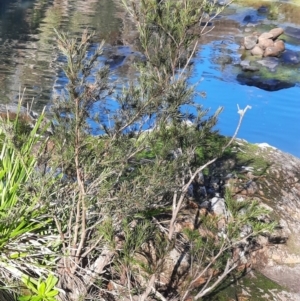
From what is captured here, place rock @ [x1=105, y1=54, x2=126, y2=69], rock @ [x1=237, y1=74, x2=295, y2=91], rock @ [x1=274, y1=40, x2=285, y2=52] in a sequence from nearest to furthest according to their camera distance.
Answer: rock @ [x1=237, y1=74, x2=295, y2=91]
rock @ [x1=105, y1=54, x2=126, y2=69]
rock @ [x1=274, y1=40, x2=285, y2=52]

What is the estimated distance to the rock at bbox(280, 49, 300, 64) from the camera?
27.3 metres

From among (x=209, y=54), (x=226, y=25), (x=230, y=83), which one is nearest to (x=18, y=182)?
(x=230, y=83)

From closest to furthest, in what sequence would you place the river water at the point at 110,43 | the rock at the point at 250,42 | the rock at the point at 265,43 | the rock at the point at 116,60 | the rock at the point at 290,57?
the river water at the point at 110,43
the rock at the point at 116,60
the rock at the point at 290,57
the rock at the point at 265,43
the rock at the point at 250,42

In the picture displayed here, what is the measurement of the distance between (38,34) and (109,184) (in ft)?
84.4

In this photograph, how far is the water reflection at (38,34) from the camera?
790 inches

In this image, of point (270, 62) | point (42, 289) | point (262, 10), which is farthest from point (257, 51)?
point (42, 289)

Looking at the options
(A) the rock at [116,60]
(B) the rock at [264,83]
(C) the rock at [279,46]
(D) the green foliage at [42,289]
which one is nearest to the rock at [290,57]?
(C) the rock at [279,46]

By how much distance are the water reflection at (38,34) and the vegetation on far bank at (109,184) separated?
748 centimetres

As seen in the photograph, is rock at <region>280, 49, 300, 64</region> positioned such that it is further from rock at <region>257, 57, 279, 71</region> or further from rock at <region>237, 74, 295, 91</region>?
rock at <region>237, 74, 295, 91</region>

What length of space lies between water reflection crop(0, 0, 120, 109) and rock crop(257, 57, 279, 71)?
27.6 ft

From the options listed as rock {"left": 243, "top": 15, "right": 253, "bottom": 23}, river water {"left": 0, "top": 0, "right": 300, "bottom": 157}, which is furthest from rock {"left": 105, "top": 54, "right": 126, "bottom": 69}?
rock {"left": 243, "top": 15, "right": 253, "bottom": 23}

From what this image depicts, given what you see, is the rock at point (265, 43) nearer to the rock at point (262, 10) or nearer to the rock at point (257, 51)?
the rock at point (257, 51)

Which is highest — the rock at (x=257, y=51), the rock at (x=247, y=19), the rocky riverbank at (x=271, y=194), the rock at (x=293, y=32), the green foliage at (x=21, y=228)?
the green foliage at (x=21, y=228)

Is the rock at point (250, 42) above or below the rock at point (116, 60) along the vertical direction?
below
